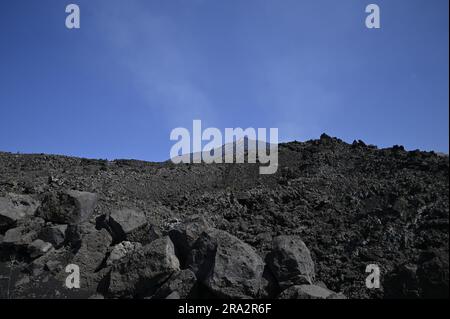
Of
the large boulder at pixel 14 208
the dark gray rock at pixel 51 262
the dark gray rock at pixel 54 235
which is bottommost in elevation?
the dark gray rock at pixel 51 262

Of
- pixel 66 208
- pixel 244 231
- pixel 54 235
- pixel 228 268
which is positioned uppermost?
pixel 66 208

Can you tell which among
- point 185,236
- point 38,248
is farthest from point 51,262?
point 185,236

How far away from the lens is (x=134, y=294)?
6.67 m

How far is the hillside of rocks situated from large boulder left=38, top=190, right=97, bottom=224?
0.03 m

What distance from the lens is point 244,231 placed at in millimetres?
8273

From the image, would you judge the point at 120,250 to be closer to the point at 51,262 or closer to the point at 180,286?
the point at 51,262

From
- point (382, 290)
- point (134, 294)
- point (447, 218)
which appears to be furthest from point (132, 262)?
point (447, 218)

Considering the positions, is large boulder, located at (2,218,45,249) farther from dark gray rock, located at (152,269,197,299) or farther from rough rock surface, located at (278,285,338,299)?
rough rock surface, located at (278,285,338,299)

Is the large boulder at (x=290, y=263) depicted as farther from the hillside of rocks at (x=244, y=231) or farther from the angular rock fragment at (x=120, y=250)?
the angular rock fragment at (x=120, y=250)

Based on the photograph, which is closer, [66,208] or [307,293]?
[307,293]

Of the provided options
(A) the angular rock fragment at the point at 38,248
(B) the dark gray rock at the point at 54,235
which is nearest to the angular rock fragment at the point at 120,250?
(B) the dark gray rock at the point at 54,235

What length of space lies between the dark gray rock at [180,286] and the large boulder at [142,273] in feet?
0.93

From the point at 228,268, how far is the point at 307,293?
1229 mm

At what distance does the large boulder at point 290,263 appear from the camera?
6.19m
